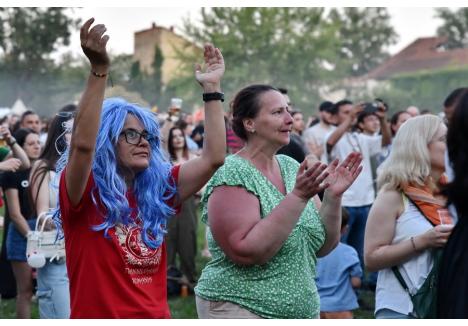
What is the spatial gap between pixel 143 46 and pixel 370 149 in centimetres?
3513

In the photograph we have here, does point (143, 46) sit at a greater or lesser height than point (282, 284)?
greater

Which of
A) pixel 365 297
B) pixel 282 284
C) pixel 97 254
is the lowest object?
pixel 365 297

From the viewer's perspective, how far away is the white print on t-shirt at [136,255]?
3488 millimetres

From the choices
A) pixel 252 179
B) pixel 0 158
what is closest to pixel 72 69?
pixel 0 158

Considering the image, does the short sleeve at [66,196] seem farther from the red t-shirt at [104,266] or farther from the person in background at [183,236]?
the person in background at [183,236]

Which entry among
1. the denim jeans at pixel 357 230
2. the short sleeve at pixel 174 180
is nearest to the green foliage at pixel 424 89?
the denim jeans at pixel 357 230

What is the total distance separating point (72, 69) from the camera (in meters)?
42.5

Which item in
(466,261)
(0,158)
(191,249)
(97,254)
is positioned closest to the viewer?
(466,261)

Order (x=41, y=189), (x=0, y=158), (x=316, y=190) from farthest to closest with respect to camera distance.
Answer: (x=0, y=158), (x=41, y=189), (x=316, y=190)

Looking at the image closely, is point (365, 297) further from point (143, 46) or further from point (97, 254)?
point (143, 46)

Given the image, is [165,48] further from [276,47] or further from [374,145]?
[374,145]

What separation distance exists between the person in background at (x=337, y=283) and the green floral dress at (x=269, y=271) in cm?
234

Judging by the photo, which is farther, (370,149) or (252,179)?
(370,149)

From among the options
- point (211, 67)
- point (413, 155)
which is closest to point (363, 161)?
point (413, 155)
